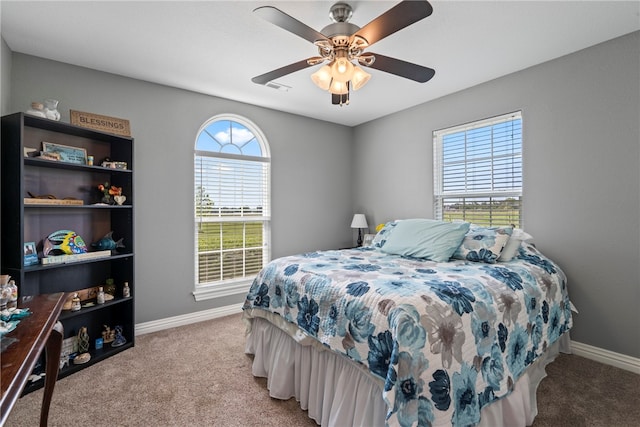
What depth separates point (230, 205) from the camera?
362 cm

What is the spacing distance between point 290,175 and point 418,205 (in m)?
1.65

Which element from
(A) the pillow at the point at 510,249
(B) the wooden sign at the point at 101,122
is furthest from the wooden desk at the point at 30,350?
(A) the pillow at the point at 510,249

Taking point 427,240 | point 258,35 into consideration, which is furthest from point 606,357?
point 258,35

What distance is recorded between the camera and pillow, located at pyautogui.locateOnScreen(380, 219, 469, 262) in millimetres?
Answer: 2449

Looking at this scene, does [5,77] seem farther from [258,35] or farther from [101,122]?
[258,35]

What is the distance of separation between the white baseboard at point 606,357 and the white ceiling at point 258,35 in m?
2.39

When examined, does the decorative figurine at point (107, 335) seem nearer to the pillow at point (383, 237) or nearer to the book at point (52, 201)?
the book at point (52, 201)

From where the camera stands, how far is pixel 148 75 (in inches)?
114

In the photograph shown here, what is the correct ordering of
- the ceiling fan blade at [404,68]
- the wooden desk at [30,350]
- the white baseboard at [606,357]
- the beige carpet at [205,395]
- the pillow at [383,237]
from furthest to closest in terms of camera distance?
the pillow at [383,237], the white baseboard at [606,357], the ceiling fan blade at [404,68], the beige carpet at [205,395], the wooden desk at [30,350]

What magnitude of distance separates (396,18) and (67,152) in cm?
264

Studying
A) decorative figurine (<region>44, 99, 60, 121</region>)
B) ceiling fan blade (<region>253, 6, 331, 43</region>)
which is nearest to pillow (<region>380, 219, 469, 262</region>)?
ceiling fan blade (<region>253, 6, 331, 43</region>)

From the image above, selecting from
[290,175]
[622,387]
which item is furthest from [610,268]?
[290,175]

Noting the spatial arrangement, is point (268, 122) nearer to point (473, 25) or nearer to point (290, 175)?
point (290, 175)

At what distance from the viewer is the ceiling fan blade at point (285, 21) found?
1460 mm
